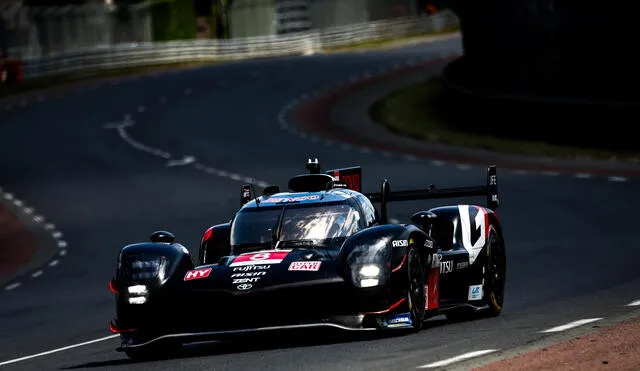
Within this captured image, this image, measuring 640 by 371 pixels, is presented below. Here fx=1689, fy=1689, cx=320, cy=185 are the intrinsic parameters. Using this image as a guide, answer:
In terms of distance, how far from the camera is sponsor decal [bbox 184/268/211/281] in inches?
571

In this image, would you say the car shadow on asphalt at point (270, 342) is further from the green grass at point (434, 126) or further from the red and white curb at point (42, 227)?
the green grass at point (434, 126)

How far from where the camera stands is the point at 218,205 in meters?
35.6

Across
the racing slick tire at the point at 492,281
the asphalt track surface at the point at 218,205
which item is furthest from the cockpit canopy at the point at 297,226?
the racing slick tire at the point at 492,281

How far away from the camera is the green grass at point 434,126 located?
42.1m

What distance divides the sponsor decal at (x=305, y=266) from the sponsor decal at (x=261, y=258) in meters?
0.18

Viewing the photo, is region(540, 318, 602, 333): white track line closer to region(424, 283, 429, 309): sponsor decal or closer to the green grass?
region(424, 283, 429, 309): sponsor decal

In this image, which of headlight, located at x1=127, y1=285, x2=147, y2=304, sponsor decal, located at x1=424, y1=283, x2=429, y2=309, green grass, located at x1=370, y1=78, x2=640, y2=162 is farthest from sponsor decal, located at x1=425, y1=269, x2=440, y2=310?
green grass, located at x1=370, y1=78, x2=640, y2=162

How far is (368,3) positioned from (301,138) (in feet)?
173

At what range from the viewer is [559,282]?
69.5ft

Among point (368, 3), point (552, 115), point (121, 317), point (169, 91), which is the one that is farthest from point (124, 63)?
point (121, 317)

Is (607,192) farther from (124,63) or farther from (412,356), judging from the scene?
(124,63)

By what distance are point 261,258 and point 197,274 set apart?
1.88 ft

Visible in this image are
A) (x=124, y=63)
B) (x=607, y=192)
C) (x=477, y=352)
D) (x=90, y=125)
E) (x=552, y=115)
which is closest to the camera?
(x=477, y=352)

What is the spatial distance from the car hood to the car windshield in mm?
665
